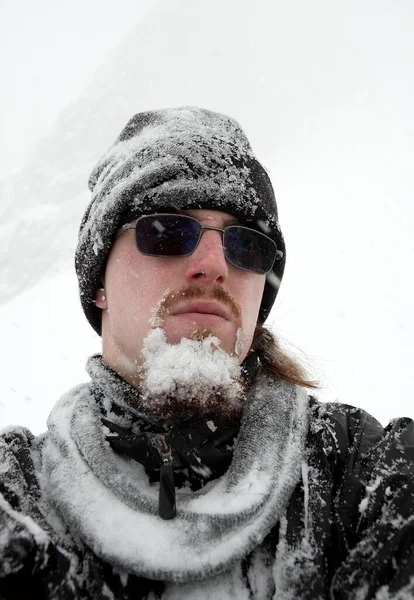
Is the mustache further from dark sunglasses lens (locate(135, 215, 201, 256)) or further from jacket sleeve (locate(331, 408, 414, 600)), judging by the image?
jacket sleeve (locate(331, 408, 414, 600))

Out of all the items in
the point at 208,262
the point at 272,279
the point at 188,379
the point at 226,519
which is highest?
the point at 208,262

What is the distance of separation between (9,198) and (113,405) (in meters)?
52.0

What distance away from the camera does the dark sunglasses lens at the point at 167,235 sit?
1.56 meters

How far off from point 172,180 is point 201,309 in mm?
657

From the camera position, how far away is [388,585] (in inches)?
34.7

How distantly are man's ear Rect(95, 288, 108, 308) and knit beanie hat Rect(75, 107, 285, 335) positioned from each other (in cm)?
3

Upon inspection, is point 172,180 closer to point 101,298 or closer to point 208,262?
point 208,262

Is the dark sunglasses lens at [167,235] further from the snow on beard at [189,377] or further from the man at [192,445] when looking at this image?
the snow on beard at [189,377]

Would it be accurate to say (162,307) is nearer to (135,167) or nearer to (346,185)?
(135,167)

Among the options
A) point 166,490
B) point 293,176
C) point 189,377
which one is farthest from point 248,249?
point 293,176

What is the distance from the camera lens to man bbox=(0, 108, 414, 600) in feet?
3.09

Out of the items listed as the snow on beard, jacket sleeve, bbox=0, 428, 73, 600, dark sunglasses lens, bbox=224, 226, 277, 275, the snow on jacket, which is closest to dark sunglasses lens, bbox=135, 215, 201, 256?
dark sunglasses lens, bbox=224, 226, 277, 275

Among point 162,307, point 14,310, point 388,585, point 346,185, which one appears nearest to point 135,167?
point 162,307

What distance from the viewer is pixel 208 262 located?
5.06 ft
